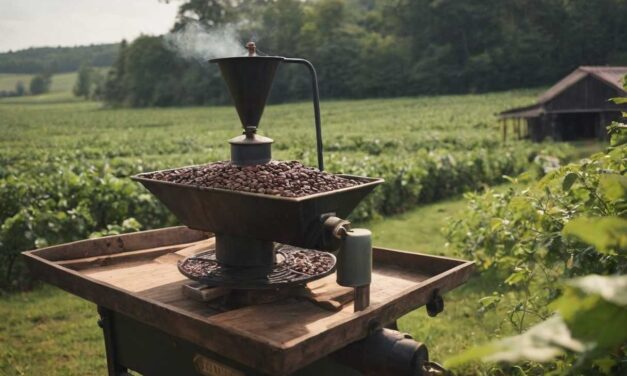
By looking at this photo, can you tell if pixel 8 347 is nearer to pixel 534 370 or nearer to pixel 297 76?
pixel 534 370

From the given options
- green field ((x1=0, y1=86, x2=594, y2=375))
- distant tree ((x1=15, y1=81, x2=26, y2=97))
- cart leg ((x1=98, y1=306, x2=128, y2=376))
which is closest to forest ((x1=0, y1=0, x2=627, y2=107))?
distant tree ((x1=15, y1=81, x2=26, y2=97))

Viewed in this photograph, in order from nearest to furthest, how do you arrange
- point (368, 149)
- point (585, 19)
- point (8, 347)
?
point (8, 347)
point (368, 149)
point (585, 19)

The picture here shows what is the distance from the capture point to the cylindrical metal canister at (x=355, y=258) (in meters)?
2.24

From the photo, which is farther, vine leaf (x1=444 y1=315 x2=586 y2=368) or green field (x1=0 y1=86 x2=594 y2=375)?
green field (x1=0 y1=86 x2=594 y2=375)

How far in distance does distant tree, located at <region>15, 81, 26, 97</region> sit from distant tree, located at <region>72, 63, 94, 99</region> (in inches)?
660

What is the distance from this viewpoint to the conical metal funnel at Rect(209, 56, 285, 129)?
2602 mm

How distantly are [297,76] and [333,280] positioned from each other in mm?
59611

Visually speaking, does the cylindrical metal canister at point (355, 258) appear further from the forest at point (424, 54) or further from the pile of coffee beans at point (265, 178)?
the forest at point (424, 54)

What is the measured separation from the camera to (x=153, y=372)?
113 inches

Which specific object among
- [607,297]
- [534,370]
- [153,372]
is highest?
[607,297]

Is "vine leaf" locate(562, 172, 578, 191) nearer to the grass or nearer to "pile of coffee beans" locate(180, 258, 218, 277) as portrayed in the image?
"pile of coffee beans" locate(180, 258, 218, 277)

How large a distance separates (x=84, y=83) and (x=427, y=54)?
194ft

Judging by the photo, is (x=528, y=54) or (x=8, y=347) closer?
(x=8, y=347)

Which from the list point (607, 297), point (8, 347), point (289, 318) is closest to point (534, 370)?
point (289, 318)
